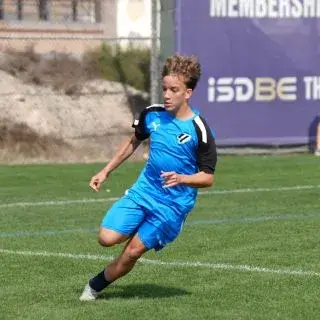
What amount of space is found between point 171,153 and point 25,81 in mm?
13770

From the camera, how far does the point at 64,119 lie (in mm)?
21094

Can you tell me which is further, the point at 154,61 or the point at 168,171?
the point at 154,61

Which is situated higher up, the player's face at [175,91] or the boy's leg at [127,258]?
the player's face at [175,91]

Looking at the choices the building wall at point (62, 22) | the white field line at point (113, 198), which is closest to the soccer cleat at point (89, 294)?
the white field line at point (113, 198)

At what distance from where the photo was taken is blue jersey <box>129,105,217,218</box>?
27.0ft

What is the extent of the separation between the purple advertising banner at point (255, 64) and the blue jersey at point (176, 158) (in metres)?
12.2

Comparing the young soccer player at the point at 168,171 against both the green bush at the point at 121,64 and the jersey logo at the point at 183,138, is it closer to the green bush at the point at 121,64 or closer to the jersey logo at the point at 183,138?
the jersey logo at the point at 183,138

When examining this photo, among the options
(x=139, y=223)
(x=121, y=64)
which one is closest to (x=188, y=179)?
(x=139, y=223)

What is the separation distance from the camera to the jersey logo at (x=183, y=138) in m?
8.22

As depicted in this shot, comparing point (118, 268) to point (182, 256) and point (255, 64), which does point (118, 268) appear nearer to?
point (182, 256)

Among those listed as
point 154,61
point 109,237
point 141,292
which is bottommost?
point 141,292

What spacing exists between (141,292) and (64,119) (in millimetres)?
12490

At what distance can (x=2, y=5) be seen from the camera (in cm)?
2736

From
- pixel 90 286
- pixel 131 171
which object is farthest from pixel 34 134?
pixel 90 286
